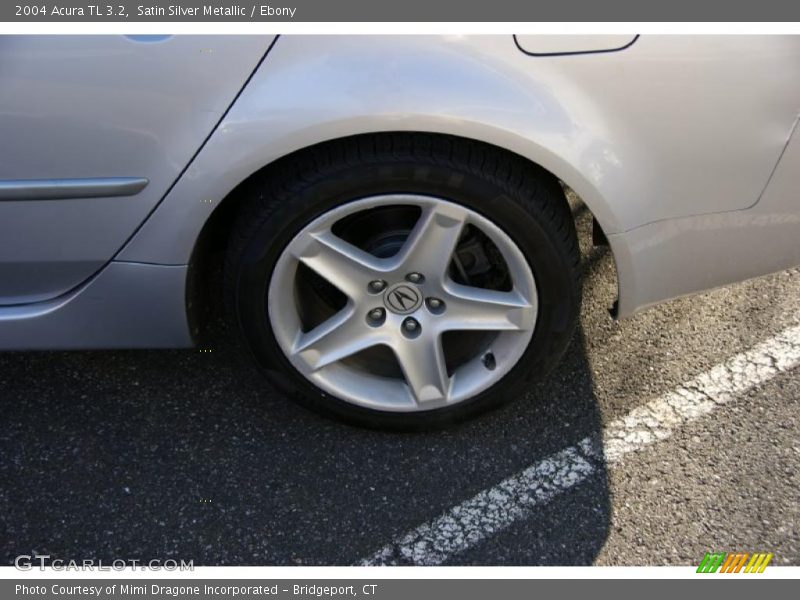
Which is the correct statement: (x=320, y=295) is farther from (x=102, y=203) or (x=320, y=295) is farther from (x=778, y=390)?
(x=778, y=390)

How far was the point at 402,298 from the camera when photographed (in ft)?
6.69

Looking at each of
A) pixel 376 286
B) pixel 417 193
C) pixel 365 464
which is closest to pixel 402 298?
pixel 376 286

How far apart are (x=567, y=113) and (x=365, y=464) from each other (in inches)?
40.4

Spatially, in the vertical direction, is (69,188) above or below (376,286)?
above

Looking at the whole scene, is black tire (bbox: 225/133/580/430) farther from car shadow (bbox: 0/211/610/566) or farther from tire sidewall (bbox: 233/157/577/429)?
car shadow (bbox: 0/211/610/566)

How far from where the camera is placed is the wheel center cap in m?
2.03

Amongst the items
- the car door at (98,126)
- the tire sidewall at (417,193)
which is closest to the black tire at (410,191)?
the tire sidewall at (417,193)

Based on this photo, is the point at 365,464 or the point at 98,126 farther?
the point at 365,464

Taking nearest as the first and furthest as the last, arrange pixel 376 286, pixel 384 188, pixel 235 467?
pixel 384 188
pixel 376 286
pixel 235 467

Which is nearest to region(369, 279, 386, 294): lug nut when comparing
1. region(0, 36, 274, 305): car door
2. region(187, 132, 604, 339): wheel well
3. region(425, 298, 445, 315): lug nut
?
region(425, 298, 445, 315): lug nut

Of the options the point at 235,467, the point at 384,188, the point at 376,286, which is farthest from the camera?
the point at 235,467

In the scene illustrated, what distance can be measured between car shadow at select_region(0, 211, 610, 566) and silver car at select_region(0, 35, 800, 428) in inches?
5.2

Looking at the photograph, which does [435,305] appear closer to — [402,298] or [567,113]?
[402,298]

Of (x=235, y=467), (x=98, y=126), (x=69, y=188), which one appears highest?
(x=98, y=126)
